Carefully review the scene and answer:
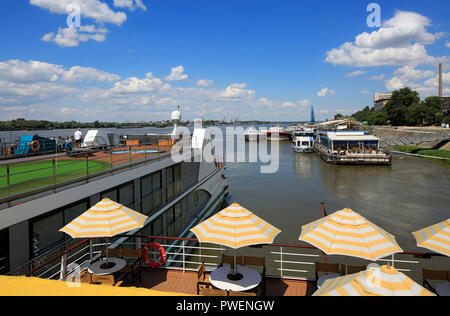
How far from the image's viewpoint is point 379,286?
13.9ft

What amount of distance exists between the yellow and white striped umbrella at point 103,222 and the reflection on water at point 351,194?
39.6 ft

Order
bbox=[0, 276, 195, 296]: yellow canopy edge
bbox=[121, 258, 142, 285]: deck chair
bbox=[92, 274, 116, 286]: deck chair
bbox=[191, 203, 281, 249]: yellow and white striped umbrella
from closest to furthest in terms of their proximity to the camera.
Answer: bbox=[0, 276, 195, 296]: yellow canopy edge < bbox=[191, 203, 281, 249]: yellow and white striped umbrella < bbox=[92, 274, 116, 286]: deck chair < bbox=[121, 258, 142, 285]: deck chair

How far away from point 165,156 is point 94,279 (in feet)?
28.4

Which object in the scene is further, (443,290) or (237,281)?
(237,281)

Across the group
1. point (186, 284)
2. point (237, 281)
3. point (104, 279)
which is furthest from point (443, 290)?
point (104, 279)

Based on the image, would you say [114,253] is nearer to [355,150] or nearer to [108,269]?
[108,269]

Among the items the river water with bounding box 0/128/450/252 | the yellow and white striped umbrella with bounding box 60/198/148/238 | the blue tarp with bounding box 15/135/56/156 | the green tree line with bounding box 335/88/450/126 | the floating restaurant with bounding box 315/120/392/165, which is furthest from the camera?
the green tree line with bounding box 335/88/450/126

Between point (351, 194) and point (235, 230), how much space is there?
90.5 ft

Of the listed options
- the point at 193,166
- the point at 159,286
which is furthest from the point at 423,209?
the point at 159,286

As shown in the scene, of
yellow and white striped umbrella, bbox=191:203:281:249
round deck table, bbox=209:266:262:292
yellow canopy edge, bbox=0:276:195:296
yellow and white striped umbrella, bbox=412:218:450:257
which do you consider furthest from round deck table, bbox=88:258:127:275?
yellow and white striped umbrella, bbox=412:218:450:257

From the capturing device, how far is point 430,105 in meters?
108

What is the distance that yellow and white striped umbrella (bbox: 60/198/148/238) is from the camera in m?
6.92

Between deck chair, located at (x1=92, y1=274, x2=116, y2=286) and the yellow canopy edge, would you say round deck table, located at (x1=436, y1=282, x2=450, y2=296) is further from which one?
deck chair, located at (x1=92, y1=274, x2=116, y2=286)

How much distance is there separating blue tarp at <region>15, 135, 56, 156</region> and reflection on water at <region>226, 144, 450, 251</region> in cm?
1522
